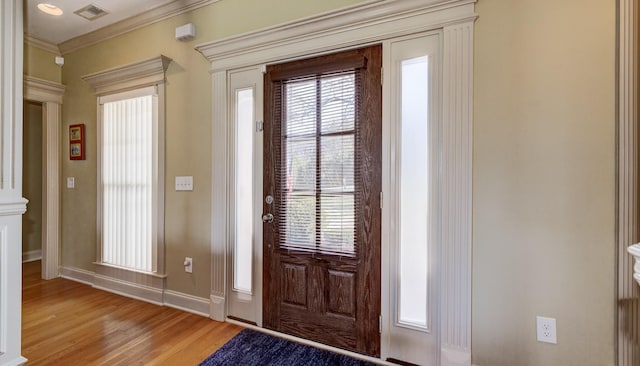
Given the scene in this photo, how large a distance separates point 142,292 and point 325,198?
219cm

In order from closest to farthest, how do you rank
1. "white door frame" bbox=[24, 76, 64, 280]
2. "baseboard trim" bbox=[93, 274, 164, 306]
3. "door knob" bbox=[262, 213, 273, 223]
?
1. "door knob" bbox=[262, 213, 273, 223]
2. "baseboard trim" bbox=[93, 274, 164, 306]
3. "white door frame" bbox=[24, 76, 64, 280]

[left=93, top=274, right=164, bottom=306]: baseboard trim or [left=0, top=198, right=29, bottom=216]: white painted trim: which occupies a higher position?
[left=0, top=198, right=29, bottom=216]: white painted trim

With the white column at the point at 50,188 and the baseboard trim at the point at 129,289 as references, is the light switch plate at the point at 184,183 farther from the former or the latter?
the white column at the point at 50,188

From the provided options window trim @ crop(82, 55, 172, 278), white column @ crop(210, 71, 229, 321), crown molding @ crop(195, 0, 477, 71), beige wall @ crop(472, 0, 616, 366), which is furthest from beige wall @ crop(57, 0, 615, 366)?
window trim @ crop(82, 55, 172, 278)

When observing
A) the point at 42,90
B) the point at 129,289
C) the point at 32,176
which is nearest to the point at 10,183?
the point at 129,289

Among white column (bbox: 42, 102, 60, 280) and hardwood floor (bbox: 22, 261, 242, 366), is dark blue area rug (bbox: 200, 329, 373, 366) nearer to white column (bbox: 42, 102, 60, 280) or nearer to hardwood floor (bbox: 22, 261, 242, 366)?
hardwood floor (bbox: 22, 261, 242, 366)

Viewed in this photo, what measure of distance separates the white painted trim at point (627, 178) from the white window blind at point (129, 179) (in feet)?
11.0

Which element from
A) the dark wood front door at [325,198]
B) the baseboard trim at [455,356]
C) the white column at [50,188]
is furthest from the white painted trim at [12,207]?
the white column at [50,188]

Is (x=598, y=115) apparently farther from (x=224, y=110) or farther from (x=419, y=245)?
(x=224, y=110)

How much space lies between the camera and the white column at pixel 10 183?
1430 mm

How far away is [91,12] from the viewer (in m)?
2.81

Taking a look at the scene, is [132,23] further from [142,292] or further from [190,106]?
[142,292]

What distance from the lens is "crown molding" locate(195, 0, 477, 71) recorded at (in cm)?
173

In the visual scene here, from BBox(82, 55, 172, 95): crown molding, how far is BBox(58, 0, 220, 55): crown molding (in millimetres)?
420
